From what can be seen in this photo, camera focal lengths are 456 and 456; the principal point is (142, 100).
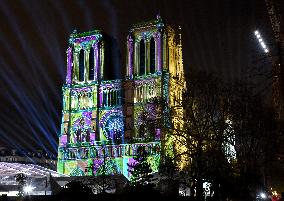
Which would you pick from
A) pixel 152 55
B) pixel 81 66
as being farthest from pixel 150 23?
pixel 81 66

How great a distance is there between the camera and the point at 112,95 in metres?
78.6

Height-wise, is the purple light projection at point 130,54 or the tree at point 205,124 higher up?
the purple light projection at point 130,54

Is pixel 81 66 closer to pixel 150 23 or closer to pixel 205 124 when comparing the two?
pixel 150 23

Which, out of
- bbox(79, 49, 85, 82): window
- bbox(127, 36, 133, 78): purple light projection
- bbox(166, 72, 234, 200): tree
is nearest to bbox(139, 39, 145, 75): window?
bbox(127, 36, 133, 78): purple light projection

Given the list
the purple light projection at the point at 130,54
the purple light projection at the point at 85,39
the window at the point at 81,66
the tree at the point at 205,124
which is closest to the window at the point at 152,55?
the purple light projection at the point at 130,54

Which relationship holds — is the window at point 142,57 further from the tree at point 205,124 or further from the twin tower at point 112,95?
the tree at point 205,124

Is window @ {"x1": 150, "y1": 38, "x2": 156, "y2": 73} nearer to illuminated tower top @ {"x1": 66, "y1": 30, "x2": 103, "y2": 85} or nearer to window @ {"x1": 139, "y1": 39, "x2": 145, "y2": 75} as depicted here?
window @ {"x1": 139, "y1": 39, "x2": 145, "y2": 75}

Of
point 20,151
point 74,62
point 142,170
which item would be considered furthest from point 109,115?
point 20,151

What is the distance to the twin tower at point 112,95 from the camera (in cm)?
7406

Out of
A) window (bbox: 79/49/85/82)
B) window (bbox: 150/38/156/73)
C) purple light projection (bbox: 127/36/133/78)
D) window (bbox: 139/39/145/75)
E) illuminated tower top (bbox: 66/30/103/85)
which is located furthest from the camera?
window (bbox: 79/49/85/82)

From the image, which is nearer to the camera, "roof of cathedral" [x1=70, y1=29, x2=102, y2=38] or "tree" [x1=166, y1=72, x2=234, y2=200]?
"tree" [x1=166, y1=72, x2=234, y2=200]

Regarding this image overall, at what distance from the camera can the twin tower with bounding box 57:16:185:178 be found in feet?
243

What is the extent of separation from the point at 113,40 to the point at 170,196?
60624 mm

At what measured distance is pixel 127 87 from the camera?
3027 inches
